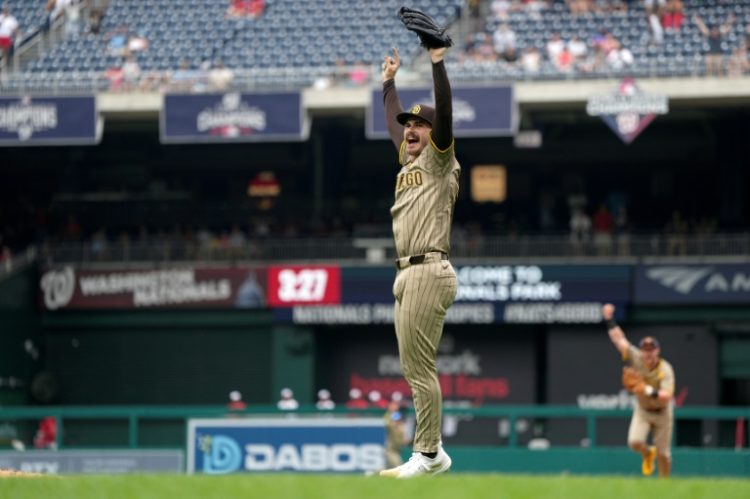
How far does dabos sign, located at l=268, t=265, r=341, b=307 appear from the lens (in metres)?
25.7

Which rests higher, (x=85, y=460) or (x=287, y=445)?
(x=287, y=445)

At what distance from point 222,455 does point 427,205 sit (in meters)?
10.7

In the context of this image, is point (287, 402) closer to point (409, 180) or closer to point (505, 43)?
point (505, 43)

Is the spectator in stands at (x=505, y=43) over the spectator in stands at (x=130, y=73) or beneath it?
over

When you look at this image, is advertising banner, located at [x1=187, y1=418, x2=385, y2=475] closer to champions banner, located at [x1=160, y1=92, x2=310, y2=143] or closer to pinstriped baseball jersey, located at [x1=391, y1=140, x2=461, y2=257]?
champions banner, located at [x1=160, y1=92, x2=310, y2=143]

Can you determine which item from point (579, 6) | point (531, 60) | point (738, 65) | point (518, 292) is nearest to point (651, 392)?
point (518, 292)

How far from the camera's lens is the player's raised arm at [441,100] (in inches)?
290

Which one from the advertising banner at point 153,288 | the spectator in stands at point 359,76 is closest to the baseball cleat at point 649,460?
the spectator in stands at point 359,76

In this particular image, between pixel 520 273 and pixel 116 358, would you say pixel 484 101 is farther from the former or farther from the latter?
pixel 116 358

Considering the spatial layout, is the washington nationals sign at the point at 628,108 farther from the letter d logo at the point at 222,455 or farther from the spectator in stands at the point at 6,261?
the spectator in stands at the point at 6,261

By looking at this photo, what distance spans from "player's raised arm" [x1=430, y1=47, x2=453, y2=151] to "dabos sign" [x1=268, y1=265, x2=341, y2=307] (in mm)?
18204

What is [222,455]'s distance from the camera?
58.3 ft

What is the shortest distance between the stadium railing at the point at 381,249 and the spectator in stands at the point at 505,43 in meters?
3.40

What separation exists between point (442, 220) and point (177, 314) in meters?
19.6
